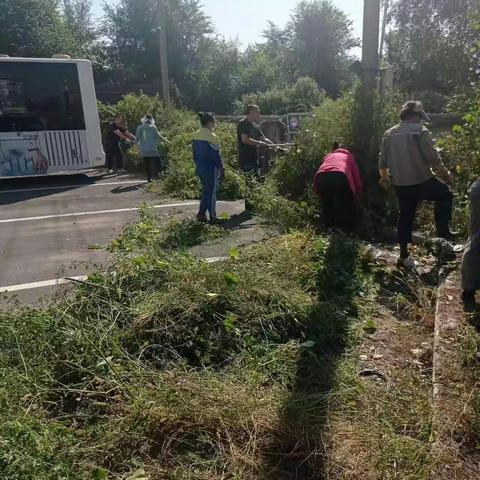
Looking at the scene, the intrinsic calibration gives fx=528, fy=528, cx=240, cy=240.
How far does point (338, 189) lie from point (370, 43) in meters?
2.88

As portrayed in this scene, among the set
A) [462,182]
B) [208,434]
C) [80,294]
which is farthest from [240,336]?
[462,182]

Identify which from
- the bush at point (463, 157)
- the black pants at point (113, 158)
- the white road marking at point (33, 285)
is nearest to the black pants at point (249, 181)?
the bush at point (463, 157)

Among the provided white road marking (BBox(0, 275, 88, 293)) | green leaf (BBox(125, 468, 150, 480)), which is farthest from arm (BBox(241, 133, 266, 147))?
green leaf (BBox(125, 468, 150, 480))

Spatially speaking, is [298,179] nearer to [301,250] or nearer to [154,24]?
[301,250]

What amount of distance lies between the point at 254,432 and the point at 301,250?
288cm

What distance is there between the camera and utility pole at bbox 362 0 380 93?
773 cm

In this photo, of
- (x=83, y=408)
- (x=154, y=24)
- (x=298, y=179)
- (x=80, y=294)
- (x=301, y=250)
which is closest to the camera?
(x=83, y=408)

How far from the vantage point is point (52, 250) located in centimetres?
706

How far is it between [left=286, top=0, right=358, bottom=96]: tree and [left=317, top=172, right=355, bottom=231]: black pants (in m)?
44.9

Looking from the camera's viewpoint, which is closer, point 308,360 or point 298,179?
point 308,360

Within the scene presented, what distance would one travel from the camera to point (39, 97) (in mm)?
12766

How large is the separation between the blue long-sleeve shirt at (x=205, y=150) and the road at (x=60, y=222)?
64.3 inches

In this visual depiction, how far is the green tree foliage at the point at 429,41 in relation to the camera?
85.3ft

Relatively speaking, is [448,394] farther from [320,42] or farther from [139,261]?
[320,42]
